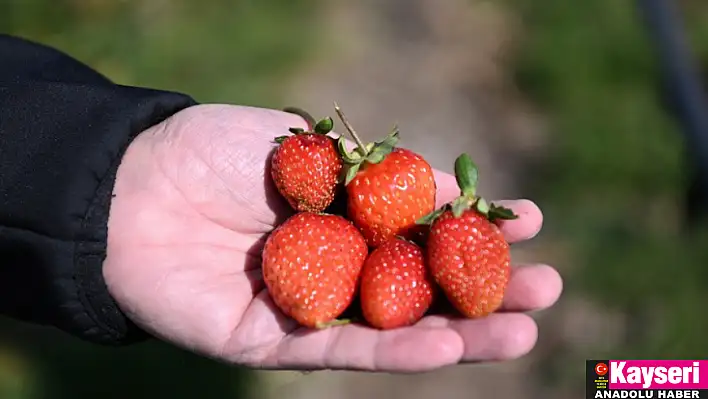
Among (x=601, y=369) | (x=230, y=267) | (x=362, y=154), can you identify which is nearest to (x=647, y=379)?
(x=601, y=369)

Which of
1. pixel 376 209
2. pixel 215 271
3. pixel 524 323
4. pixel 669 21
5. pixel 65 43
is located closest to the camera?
pixel 524 323

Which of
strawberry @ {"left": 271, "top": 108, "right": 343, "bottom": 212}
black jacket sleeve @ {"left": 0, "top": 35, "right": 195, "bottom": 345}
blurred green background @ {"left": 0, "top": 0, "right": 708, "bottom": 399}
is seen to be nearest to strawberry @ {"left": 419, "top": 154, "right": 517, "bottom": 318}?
strawberry @ {"left": 271, "top": 108, "right": 343, "bottom": 212}

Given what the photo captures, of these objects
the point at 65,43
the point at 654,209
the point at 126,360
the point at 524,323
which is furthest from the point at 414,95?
the point at 524,323

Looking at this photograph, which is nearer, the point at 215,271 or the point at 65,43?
the point at 215,271

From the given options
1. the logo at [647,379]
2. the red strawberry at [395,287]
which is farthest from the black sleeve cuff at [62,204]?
the logo at [647,379]

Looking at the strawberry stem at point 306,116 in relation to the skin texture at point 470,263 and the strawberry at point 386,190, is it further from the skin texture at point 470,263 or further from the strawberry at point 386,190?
the skin texture at point 470,263

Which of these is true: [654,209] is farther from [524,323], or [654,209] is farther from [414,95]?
[524,323]
